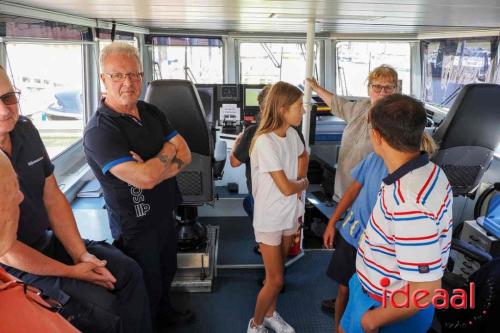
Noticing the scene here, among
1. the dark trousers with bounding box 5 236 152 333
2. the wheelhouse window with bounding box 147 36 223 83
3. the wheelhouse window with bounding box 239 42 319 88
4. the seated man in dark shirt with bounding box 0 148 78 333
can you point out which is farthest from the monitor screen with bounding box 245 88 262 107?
the seated man in dark shirt with bounding box 0 148 78 333

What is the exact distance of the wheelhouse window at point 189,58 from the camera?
5.12 m

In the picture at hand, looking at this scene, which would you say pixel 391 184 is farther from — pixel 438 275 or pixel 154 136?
pixel 154 136

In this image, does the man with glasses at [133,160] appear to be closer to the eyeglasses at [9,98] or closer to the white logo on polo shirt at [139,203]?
the white logo on polo shirt at [139,203]

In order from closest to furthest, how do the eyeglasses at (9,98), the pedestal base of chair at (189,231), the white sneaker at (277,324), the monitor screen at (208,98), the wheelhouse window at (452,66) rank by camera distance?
1. the eyeglasses at (9,98)
2. the white sneaker at (277,324)
3. the pedestal base of chair at (189,231)
4. the wheelhouse window at (452,66)
5. the monitor screen at (208,98)

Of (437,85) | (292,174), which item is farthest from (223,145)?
(437,85)

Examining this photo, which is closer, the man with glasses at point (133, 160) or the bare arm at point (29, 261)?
the bare arm at point (29, 261)

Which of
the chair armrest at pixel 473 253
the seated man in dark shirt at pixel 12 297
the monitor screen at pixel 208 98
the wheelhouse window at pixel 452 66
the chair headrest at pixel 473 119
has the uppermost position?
the wheelhouse window at pixel 452 66

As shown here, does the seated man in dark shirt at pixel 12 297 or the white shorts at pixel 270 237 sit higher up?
the seated man in dark shirt at pixel 12 297

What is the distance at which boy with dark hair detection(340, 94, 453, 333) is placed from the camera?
1.08 meters

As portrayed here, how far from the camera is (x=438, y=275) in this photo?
110 centimetres

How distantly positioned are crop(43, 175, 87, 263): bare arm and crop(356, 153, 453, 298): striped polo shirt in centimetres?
121

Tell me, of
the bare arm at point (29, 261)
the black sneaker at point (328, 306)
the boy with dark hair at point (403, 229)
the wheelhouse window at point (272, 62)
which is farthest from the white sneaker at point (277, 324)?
the wheelhouse window at point (272, 62)

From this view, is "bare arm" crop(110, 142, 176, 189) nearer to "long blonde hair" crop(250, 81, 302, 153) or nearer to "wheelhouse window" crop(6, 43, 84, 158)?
"long blonde hair" crop(250, 81, 302, 153)

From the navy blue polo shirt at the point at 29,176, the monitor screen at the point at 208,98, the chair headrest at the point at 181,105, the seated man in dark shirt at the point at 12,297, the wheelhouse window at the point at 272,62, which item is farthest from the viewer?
the wheelhouse window at the point at 272,62
